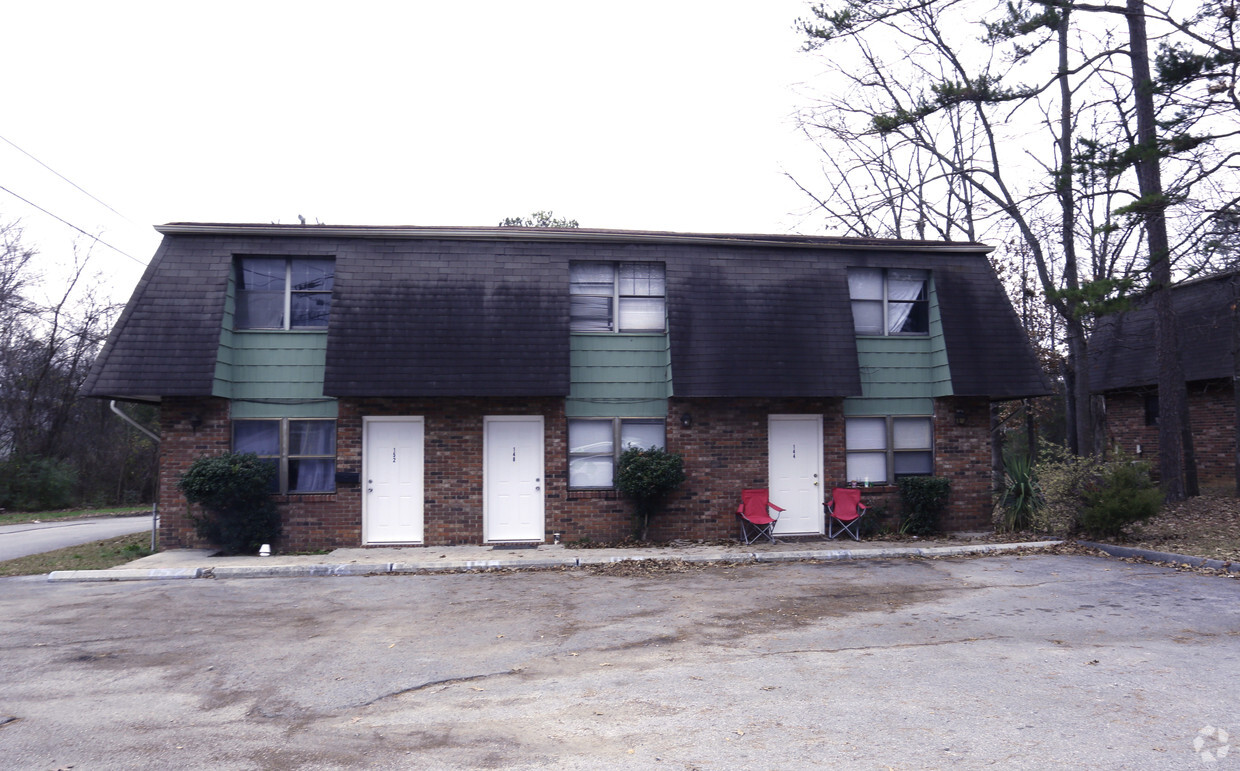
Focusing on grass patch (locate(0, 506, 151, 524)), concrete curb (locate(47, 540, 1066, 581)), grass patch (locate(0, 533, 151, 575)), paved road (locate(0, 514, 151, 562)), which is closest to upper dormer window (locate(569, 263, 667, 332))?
concrete curb (locate(47, 540, 1066, 581))

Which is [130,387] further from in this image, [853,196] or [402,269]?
[853,196]

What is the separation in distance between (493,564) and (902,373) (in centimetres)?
843

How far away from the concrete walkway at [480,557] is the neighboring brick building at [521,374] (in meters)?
0.63

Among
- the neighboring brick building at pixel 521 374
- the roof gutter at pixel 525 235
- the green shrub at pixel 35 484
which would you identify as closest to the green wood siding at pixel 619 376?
the neighboring brick building at pixel 521 374

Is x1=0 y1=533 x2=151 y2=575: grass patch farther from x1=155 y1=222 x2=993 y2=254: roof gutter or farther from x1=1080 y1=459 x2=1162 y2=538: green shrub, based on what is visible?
x1=1080 y1=459 x2=1162 y2=538: green shrub

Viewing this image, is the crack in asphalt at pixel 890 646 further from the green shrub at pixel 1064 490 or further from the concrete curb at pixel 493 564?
the green shrub at pixel 1064 490

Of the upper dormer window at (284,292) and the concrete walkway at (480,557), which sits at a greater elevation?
the upper dormer window at (284,292)

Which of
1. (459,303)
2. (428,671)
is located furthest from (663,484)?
(428,671)

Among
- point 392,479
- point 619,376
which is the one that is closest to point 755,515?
point 619,376

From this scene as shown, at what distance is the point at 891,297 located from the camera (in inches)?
603

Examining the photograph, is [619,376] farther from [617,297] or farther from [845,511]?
[845,511]

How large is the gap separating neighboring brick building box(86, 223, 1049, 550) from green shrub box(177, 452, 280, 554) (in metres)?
0.40

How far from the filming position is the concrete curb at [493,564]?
11.6m

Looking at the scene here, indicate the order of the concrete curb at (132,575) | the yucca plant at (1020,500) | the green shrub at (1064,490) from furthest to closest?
the yucca plant at (1020,500) → the green shrub at (1064,490) → the concrete curb at (132,575)
